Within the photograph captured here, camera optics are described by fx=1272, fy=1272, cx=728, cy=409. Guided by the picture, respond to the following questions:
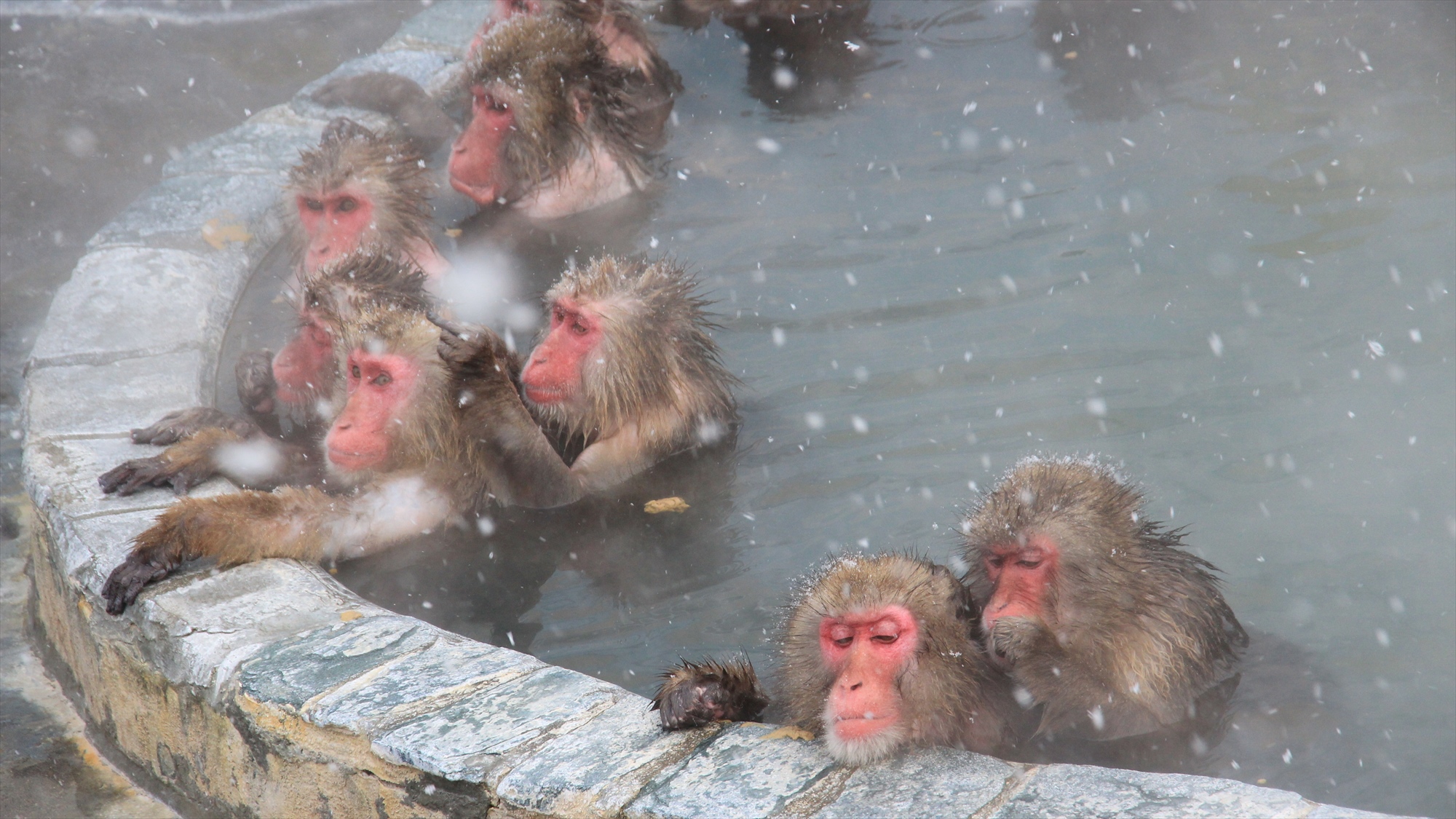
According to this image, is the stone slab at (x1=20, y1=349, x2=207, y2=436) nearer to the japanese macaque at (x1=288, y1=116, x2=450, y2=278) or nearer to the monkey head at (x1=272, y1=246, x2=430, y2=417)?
the monkey head at (x1=272, y1=246, x2=430, y2=417)

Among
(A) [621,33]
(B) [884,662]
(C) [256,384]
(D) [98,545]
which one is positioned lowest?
(B) [884,662]

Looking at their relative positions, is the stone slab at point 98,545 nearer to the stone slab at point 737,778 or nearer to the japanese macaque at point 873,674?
the japanese macaque at point 873,674

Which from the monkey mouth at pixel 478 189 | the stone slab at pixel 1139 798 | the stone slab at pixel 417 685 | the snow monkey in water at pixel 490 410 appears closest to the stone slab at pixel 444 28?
the monkey mouth at pixel 478 189

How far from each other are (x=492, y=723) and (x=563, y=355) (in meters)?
1.66

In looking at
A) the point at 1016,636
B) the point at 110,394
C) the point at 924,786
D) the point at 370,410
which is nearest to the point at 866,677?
the point at 924,786

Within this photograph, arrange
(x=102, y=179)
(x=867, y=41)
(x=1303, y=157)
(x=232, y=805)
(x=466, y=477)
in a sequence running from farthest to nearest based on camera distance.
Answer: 1. (x=102, y=179)
2. (x=867, y=41)
3. (x=1303, y=157)
4. (x=466, y=477)
5. (x=232, y=805)

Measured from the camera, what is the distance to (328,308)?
435 cm

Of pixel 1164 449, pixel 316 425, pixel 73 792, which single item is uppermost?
pixel 316 425

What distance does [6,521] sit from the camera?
4.97m

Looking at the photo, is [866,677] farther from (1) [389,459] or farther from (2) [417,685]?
(1) [389,459]

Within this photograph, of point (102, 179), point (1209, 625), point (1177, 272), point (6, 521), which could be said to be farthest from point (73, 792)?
point (102, 179)

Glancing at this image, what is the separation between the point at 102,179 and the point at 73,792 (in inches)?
233

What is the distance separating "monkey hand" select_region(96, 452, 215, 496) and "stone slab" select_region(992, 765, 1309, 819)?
8.95 feet

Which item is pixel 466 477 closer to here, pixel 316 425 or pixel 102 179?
pixel 316 425
